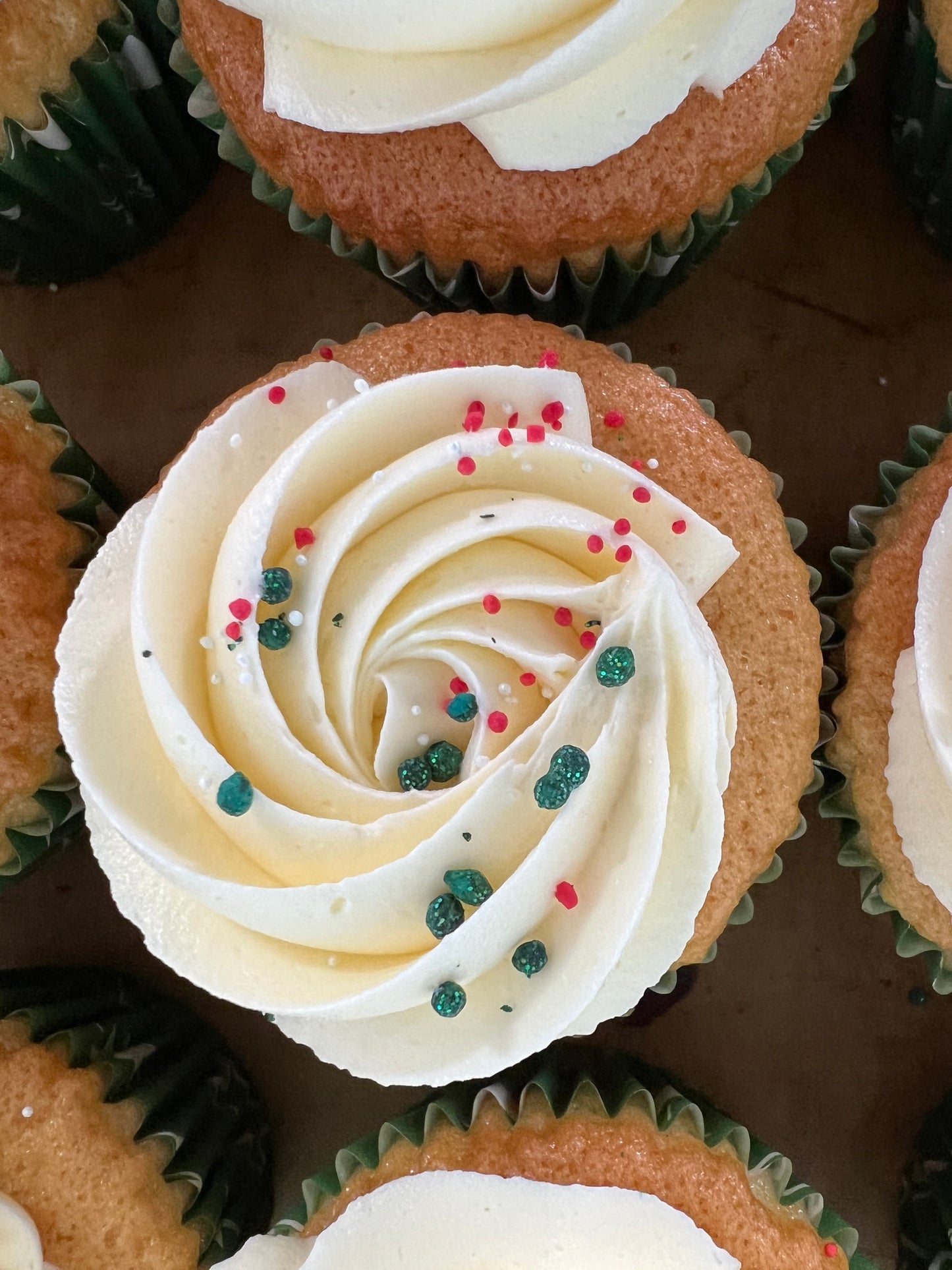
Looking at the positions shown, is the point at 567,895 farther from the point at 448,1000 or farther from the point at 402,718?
the point at 402,718

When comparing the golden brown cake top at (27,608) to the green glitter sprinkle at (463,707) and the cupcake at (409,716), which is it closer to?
the cupcake at (409,716)

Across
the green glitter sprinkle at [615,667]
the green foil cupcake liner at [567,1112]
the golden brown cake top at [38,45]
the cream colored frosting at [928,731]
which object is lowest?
the green foil cupcake liner at [567,1112]

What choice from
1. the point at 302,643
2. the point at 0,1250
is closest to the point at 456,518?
the point at 302,643

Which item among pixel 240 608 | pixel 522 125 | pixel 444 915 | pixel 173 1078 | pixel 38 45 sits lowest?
pixel 173 1078

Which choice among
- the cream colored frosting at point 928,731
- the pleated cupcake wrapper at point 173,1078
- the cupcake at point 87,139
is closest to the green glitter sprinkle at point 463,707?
the cream colored frosting at point 928,731

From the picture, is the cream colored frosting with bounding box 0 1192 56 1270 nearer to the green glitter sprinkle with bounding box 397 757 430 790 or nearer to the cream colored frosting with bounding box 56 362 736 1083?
the cream colored frosting with bounding box 56 362 736 1083

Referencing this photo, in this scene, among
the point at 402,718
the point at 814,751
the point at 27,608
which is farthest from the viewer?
the point at 814,751

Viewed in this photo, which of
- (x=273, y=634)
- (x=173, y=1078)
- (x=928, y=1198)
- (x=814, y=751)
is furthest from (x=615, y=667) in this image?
(x=928, y=1198)
